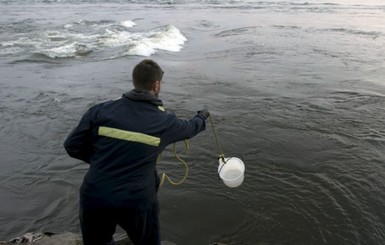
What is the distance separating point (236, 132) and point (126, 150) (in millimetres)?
5362

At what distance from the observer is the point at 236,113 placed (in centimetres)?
928

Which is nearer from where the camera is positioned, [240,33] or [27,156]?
[27,156]

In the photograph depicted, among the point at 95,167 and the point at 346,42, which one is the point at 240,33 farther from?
the point at 95,167

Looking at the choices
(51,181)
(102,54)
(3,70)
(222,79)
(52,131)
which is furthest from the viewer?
(102,54)

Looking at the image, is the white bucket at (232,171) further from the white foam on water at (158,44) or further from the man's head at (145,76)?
the white foam on water at (158,44)

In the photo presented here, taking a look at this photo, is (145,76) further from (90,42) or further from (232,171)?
(90,42)

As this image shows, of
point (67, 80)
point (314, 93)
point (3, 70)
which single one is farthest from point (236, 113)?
point (3, 70)

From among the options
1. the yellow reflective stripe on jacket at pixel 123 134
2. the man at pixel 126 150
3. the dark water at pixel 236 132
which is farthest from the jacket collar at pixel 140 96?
the dark water at pixel 236 132

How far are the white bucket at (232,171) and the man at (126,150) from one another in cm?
177

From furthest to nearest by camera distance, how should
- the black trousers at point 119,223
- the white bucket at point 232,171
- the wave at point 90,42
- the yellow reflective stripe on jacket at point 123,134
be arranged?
the wave at point 90,42
the white bucket at point 232,171
the black trousers at point 119,223
the yellow reflective stripe on jacket at point 123,134

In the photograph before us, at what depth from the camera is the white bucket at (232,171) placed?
16.5ft

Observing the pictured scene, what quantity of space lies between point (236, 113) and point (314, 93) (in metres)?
2.63

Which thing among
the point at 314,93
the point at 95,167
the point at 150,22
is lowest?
the point at 150,22

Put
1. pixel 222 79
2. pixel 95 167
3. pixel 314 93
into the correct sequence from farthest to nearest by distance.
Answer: pixel 222 79 < pixel 314 93 < pixel 95 167
